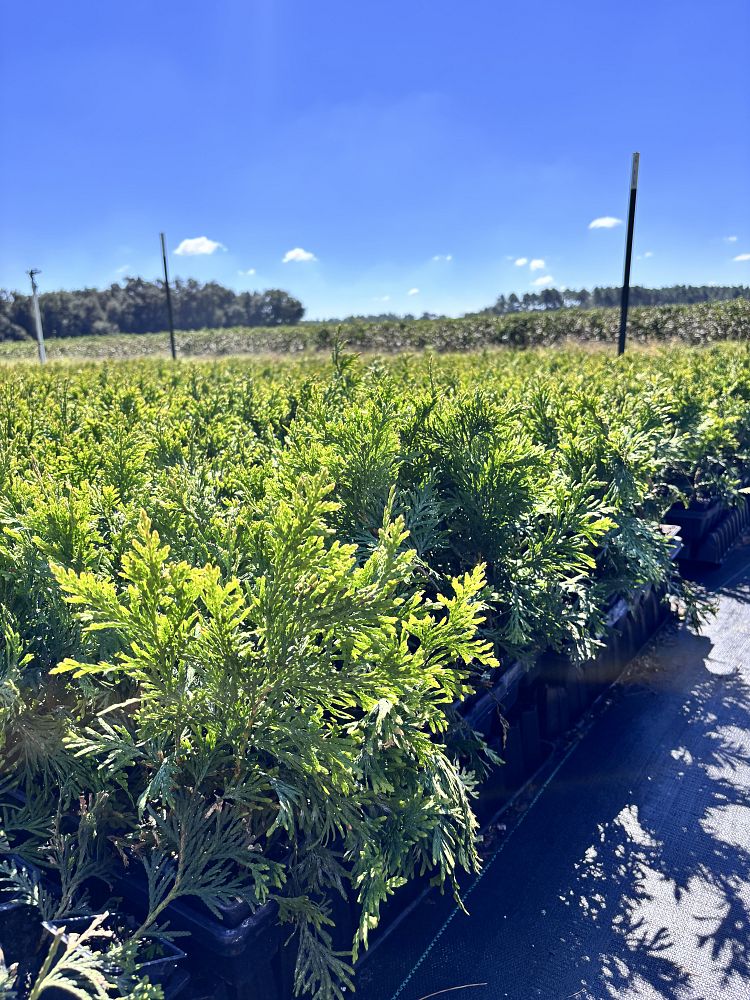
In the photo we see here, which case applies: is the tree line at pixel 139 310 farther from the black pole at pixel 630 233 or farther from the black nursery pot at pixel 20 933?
the black nursery pot at pixel 20 933

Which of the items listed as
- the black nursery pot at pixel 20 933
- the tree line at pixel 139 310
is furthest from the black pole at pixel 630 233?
the tree line at pixel 139 310

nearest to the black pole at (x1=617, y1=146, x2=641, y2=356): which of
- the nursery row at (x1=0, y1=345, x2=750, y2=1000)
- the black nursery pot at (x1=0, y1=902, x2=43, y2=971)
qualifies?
the nursery row at (x1=0, y1=345, x2=750, y2=1000)

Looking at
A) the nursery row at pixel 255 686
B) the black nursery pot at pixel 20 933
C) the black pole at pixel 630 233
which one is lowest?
the black nursery pot at pixel 20 933

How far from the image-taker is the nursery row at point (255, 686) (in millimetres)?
1691

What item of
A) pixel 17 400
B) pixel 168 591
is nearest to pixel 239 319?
pixel 17 400

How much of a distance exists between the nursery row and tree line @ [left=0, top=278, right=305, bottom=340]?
75587mm

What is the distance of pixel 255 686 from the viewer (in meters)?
1.73

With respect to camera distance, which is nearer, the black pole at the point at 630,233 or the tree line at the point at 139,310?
the black pole at the point at 630,233

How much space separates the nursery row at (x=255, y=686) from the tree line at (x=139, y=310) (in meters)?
75.6

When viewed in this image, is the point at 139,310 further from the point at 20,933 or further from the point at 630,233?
the point at 20,933

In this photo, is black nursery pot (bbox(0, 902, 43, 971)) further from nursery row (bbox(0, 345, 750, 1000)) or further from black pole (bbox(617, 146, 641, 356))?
black pole (bbox(617, 146, 641, 356))

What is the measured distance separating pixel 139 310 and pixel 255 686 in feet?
275

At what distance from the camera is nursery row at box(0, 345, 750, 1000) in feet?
5.55

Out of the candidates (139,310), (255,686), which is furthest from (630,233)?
(139,310)
